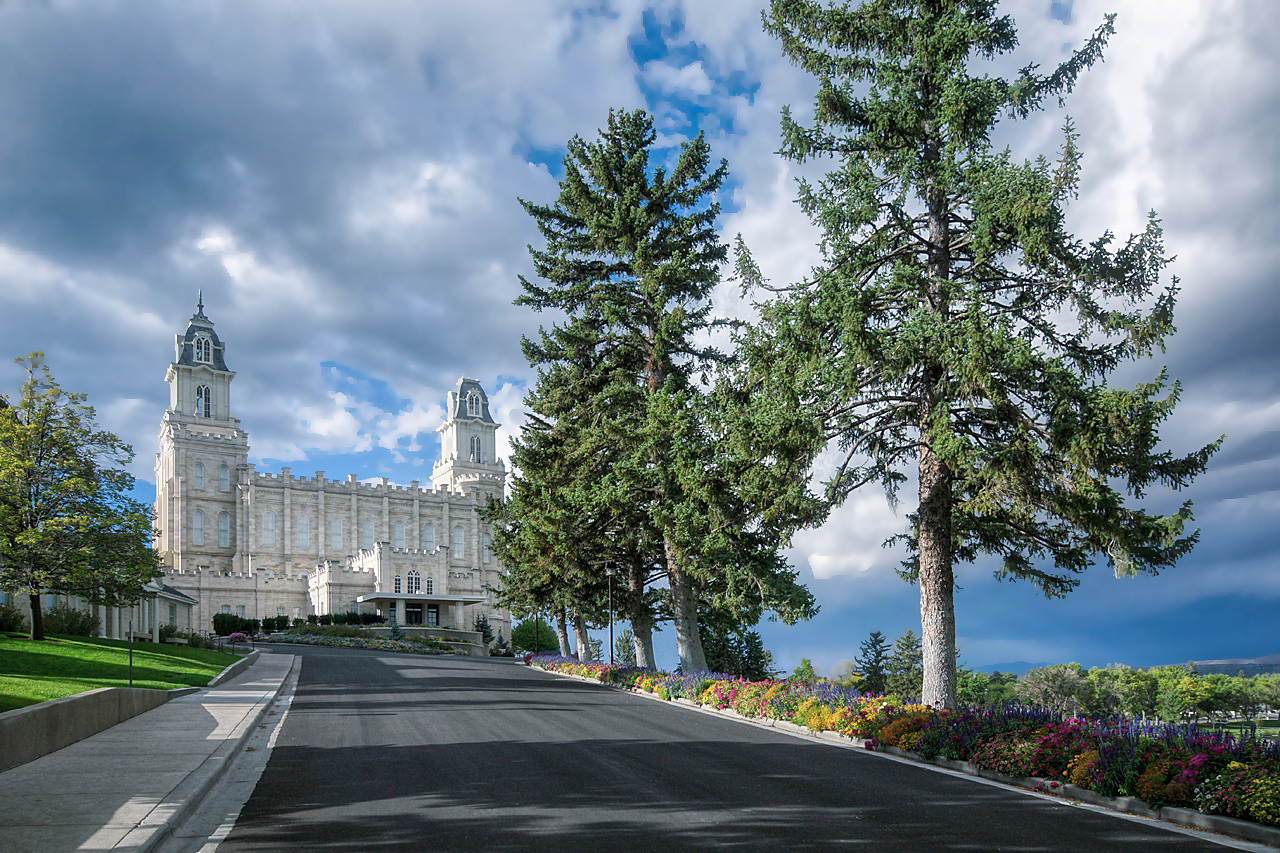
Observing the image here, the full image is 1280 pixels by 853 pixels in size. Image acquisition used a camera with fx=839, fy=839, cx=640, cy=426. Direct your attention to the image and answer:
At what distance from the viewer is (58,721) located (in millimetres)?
11484

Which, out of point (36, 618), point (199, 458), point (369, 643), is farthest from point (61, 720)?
point (199, 458)

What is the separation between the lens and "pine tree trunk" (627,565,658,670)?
28.5 metres

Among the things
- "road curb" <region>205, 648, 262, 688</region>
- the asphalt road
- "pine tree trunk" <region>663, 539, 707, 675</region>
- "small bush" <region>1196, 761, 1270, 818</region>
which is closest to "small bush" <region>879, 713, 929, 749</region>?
the asphalt road

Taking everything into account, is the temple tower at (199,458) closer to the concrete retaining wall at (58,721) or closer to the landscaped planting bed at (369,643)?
the landscaped planting bed at (369,643)

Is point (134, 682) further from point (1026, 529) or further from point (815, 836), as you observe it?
point (1026, 529)

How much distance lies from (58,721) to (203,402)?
81.9 m

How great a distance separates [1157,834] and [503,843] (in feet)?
20.1

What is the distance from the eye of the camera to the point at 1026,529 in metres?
15.5

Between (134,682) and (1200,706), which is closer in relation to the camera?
(134,682)

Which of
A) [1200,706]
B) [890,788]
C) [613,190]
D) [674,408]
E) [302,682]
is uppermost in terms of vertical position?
[613,190]

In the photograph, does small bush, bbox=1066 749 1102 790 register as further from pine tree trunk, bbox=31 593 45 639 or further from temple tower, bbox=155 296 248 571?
temple tower, bbox=155 296 248 571

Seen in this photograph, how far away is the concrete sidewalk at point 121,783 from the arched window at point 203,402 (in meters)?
77.6

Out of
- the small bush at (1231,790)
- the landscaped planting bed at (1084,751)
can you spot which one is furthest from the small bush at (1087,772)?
the small bush at (1231,790)

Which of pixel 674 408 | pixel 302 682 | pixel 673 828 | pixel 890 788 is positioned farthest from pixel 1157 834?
pixel 302 682
